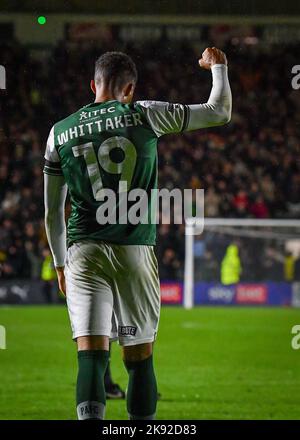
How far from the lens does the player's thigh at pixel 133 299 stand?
4355mm

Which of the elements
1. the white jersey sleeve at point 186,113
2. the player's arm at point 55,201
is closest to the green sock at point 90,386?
the player's arm at point 55,201

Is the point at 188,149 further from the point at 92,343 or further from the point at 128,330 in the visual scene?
the point at 92,343

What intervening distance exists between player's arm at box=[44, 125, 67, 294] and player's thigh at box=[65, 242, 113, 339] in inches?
7.1

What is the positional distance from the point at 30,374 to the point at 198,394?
6.39ft

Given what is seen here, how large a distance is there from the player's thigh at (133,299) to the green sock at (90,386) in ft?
0.64

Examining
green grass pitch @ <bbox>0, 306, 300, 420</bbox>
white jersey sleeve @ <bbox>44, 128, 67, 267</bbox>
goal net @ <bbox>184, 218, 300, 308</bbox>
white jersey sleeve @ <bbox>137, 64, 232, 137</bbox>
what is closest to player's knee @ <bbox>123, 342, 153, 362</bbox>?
white jersey sleeve @ <bbox>44, 128, 67, 267</bbox>

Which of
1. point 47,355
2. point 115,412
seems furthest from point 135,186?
point 47,355

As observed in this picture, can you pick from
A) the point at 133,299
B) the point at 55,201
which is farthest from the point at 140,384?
the point at 55,201

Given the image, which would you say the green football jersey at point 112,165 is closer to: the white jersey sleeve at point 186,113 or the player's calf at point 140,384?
the white jersey sleeve at point 186,113

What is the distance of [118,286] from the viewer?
4.37m

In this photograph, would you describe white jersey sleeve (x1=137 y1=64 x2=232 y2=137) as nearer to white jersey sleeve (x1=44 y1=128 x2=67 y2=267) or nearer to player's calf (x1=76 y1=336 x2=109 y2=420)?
white jersey sleeve (x1=44 y1=128 x2=67 y2=267)

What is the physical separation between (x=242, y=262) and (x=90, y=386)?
45.6 ft

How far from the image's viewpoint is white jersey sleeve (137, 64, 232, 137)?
4453mm

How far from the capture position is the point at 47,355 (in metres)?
10.4
